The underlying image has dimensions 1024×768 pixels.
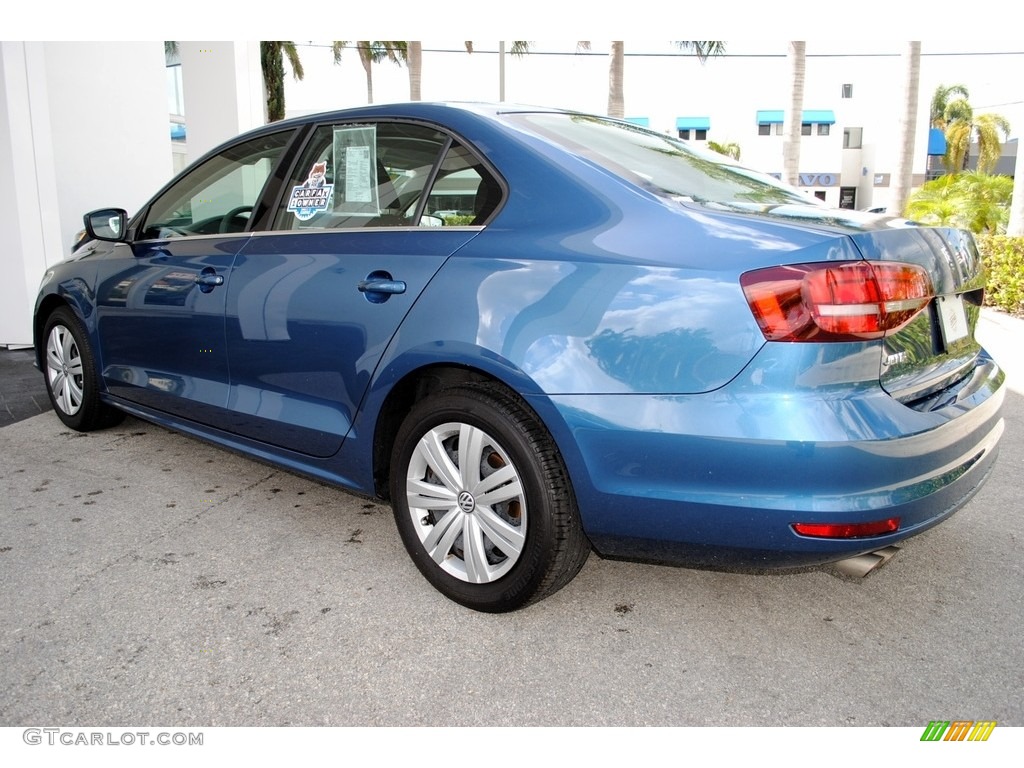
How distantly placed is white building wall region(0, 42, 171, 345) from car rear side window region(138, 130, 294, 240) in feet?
12.9

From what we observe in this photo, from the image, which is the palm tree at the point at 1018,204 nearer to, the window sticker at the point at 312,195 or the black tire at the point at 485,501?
the window sticker at the point at 312,195

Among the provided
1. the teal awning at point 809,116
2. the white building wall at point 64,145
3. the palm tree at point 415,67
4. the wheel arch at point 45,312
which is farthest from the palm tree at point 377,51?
the wheel arch at point 45,312

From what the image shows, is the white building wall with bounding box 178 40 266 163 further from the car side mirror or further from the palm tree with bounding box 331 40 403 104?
the palm tree with bounding box 331 40 403 104

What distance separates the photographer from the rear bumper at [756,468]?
2.10 metres

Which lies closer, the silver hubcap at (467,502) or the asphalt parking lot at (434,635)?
the asphalt parking lot at (434,635)

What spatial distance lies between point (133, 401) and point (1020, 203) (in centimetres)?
1092

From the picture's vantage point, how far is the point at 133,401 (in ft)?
13.8

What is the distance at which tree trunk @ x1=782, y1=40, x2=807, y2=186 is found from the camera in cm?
1769

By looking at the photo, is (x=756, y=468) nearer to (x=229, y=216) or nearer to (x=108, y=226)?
(x=229, y=216)

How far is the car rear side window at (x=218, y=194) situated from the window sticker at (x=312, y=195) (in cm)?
24

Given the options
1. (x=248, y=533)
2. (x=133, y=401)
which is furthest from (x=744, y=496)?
(x=133, y=401)

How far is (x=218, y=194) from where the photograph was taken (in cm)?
401

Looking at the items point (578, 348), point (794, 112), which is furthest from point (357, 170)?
point (794, 112)
